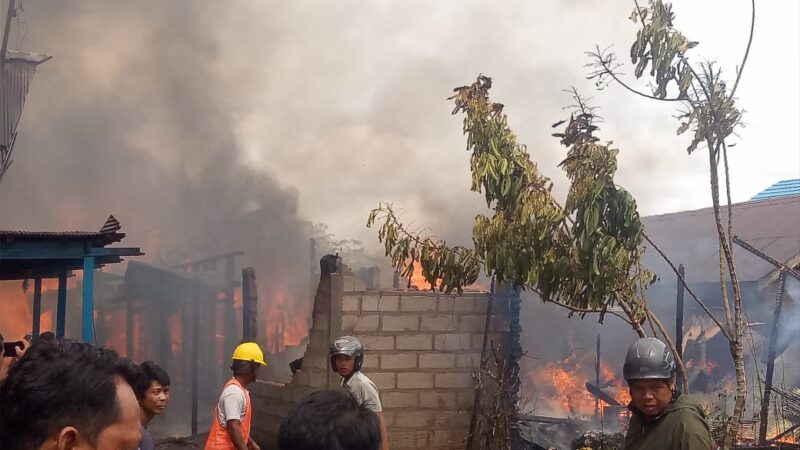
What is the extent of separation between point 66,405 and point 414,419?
6.77m

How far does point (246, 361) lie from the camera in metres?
4.28

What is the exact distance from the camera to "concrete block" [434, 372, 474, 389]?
7.98 meters

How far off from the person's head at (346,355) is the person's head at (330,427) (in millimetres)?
2845

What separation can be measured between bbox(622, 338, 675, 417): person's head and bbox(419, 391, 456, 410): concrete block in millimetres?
4904

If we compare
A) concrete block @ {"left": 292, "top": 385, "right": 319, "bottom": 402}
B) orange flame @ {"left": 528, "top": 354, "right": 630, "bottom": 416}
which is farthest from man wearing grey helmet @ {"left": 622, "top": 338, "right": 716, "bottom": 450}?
orange flame @ {"left": 528, "top": 354, "right": 630, "bottom": 416}

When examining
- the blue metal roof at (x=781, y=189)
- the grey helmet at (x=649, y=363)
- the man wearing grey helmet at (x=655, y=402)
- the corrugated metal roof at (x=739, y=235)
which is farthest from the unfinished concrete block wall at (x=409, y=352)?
the blue metal roof at (x=781, y=189)

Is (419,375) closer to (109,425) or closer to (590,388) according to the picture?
(590,388)

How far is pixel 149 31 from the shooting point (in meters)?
22.5

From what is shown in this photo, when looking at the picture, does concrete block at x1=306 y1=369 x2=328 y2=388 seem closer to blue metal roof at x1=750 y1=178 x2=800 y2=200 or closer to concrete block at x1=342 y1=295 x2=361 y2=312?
concrete block at x1=342 y1=295 x2=361 y2=312

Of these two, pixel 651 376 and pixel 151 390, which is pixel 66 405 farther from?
pixel 651 376

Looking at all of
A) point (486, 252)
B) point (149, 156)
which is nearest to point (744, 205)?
point (486, 252)

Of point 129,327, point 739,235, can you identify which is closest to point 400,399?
point 739,235

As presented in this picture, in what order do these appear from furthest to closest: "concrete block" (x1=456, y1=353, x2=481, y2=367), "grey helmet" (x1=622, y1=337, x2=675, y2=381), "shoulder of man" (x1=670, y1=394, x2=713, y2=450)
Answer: "concrete block" (x1=456, y1=353, x2=481, y2=367), "grey helmet" (x1=622, y1=337, x2=675, y2=381), "shoulder of man" (x1=670, y1=394, x2=713, y2=450)

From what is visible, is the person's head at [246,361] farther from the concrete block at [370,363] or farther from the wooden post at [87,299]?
the concrete block at [370,363]
